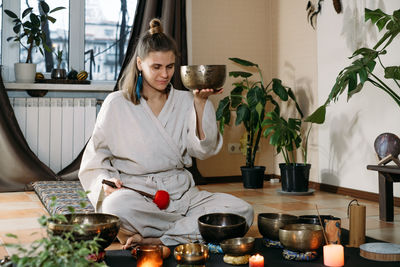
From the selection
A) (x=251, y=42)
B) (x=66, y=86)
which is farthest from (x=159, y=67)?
(x=251, y=42)

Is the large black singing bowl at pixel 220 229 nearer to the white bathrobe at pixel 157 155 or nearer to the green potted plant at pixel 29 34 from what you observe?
the white bathrobe at pixel 157 155

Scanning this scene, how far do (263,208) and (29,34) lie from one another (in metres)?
2.53

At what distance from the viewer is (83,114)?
4.49 meters

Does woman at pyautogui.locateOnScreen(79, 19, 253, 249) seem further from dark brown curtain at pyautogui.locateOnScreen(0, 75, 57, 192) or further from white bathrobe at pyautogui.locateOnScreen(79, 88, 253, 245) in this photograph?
dark brown curtain at pyautogui.locateOnScreen(0, 75, 57, 192)

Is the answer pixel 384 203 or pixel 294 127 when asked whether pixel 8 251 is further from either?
pixel 294 127

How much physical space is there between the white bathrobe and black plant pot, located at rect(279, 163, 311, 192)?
5.60 ft

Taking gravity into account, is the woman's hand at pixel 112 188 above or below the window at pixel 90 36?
below

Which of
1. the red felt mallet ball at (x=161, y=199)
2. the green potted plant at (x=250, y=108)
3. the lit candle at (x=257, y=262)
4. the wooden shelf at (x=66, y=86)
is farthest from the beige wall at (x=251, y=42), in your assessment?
the lit candle at (x=257, y=262)

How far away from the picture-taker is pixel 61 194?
11.5 ft

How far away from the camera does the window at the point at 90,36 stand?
14.9ft

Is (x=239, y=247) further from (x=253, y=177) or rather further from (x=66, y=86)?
(x=66, y=86)

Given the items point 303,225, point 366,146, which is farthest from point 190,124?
point 366,146

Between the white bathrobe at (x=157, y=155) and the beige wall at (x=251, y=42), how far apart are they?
89.9 inches

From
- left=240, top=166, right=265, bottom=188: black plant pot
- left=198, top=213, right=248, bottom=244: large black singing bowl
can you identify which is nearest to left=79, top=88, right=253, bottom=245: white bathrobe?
left=198, top=213, right=248, bottom=244: large black singing bowl
